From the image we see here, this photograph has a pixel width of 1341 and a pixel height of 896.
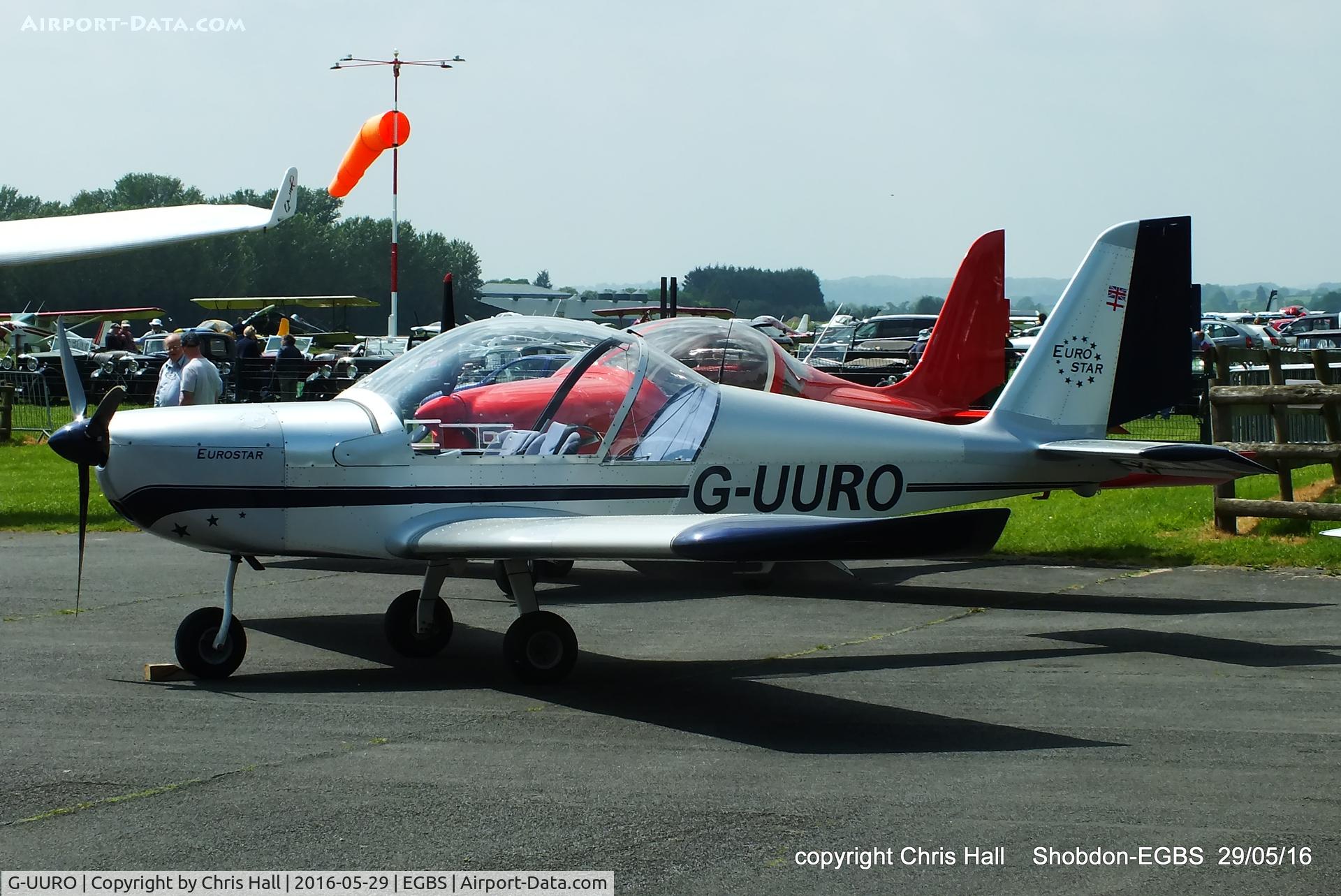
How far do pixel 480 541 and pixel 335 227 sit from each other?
119m

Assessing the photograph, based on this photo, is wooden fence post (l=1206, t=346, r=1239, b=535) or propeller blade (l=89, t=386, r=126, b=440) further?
wooden fence post (l=1206, t=346, r=1239, b=535)

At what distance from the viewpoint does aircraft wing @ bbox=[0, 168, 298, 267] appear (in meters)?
10.8

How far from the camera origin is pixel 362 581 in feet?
34.3

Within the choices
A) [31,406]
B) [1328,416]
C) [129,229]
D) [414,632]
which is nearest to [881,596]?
[414,632]

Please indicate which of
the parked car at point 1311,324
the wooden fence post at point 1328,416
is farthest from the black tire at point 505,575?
the parked car at point 1311,324

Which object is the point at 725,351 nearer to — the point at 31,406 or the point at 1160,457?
the point at 1160,457

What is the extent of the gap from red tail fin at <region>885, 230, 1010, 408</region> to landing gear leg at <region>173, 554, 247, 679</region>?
704 centimetres

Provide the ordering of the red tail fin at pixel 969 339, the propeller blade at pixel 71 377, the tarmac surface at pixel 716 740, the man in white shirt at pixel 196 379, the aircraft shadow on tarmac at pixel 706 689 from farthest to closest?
the man in white shirt at pixel 196 379 → the red tail fin at pixel 969 339 → the propeller blade at pixel 71 377 → the aircraft shadow on tarmac at pixel 706 689 → the tarmac surface at pixel 716 740

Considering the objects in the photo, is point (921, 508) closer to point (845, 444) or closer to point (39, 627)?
point (845, 444)

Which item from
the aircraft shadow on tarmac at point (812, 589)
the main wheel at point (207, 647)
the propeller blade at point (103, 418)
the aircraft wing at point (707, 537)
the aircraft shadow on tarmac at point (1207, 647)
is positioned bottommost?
the aircraft shadow on tarmac at point (812, 589)

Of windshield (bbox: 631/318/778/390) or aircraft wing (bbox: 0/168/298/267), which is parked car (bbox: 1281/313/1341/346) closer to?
windshield (bbox: 631/318/778/390)

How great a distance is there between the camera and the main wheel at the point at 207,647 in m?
7.00

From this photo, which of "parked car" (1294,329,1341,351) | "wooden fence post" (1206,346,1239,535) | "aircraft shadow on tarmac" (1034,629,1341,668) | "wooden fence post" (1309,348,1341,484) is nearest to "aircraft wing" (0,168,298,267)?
"aircraft shadow on tarmac" (1034,629,1341,668)

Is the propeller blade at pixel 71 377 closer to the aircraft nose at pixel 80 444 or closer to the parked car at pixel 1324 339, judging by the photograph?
the aircraft nose at pixel 80 444
